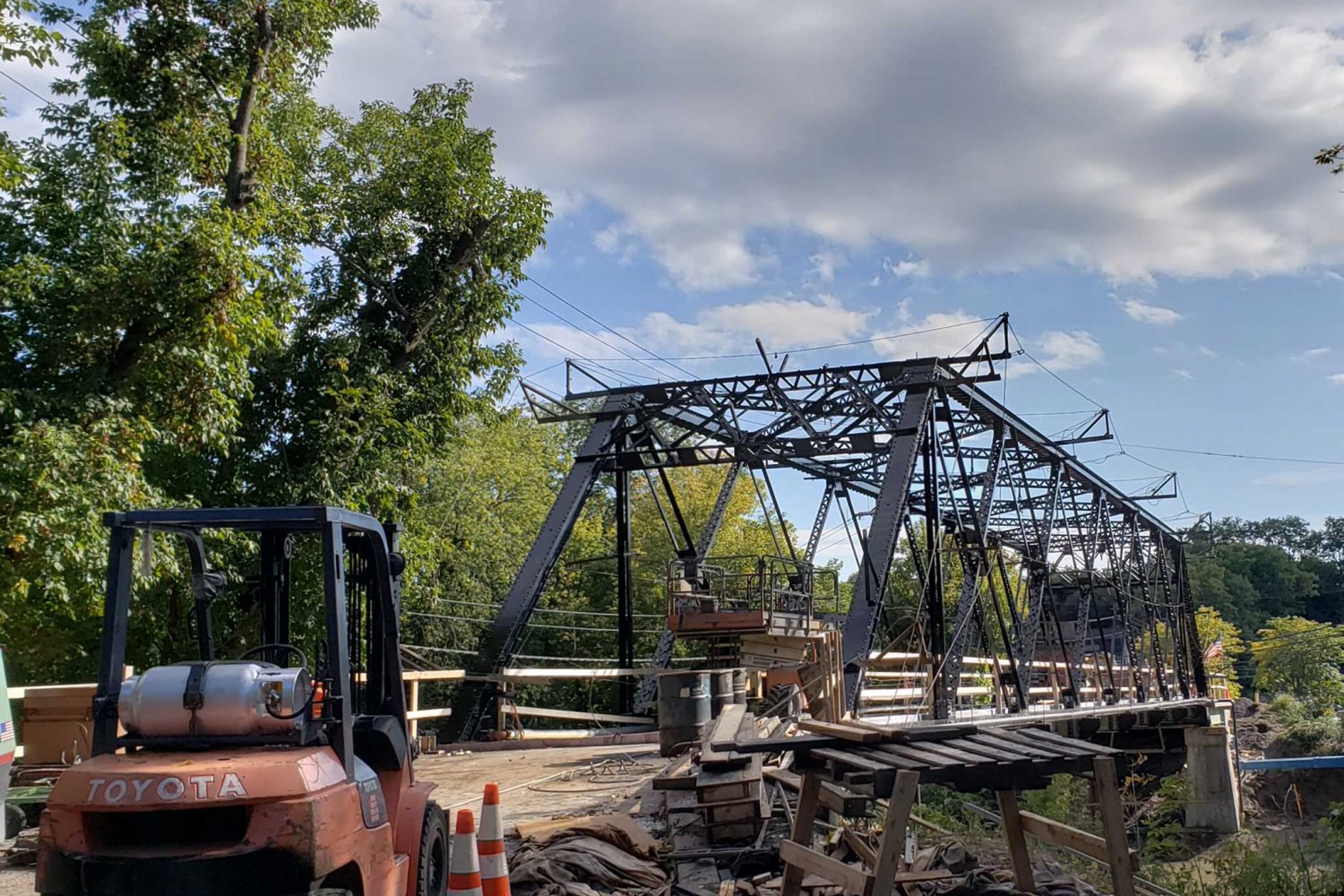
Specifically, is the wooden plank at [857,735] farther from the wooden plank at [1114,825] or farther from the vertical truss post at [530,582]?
the vertical truss post at [530,582]

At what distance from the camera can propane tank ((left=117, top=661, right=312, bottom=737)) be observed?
16.3 feet

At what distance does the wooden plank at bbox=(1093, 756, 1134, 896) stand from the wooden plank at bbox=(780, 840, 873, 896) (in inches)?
54.4

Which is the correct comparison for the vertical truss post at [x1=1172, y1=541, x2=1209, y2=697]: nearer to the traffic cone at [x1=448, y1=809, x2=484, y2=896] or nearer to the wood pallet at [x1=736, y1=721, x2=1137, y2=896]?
the wood pallet at [x1=736, y1=721, x2=1137, y2=896]

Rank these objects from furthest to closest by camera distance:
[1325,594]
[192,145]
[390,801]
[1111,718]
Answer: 1. [1325,594]
2. [1111,718]
3. [192,145]
4. [390,801]

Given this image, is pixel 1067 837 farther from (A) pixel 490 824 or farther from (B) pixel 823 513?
(B) pixel 823 513

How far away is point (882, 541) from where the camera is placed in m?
20.2

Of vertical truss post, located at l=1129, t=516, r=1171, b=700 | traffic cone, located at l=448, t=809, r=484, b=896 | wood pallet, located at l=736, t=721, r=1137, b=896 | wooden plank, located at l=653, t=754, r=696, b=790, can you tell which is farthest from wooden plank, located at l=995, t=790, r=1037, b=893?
vertical truss post, located at l=1129, t=516, r=1171, b=700

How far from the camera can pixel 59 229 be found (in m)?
13.1

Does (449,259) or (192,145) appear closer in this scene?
(192,145)

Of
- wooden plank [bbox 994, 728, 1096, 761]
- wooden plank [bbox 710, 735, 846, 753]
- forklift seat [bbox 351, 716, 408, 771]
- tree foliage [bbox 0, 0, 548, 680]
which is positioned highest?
tree foliage [bbox 0, 0, 548, 680]

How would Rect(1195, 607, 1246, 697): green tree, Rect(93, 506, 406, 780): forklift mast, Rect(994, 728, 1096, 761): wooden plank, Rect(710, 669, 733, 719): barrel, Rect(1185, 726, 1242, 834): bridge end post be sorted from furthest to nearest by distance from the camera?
Rect(1195, 607, 1246, 697): green tree → Rect(1185, 726, 1242, 834): bridge end post → Rect(710, 669, 733, 719): barrel → Rect(994, 728, 1096, 761): wooden plank → Rect(93, 506, 406, 780): forklift mast

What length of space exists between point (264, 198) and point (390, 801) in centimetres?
1117

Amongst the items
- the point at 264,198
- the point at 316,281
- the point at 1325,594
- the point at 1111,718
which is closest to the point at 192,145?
the point at 264,198

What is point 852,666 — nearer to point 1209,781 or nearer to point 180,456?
point 180,456
